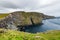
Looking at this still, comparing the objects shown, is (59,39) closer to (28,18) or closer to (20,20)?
(20,20)

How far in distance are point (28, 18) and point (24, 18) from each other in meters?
5.94

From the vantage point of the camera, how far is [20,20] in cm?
17962

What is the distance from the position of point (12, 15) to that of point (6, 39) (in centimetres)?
14146

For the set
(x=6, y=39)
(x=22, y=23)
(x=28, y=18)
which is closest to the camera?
(x=6, y=39)

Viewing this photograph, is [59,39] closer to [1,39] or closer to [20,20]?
[1,39]

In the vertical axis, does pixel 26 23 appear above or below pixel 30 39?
below

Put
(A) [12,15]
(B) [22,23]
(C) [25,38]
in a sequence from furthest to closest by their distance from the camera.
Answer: (B) [22,23] → (A) [12,15] → (C) [25,38]

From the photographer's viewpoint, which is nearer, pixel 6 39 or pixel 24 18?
pixel 6 39

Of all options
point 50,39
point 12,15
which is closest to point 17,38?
point 50,39

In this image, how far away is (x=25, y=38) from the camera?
24812mm

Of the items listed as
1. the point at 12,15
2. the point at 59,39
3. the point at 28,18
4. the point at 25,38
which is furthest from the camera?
the point at 28,18

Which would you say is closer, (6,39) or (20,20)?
(6,39)

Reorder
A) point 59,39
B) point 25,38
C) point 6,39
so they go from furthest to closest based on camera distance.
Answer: point 59,39
point 25,38
point 6,39

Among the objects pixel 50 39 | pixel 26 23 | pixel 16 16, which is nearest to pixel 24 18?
pixel 26 23
